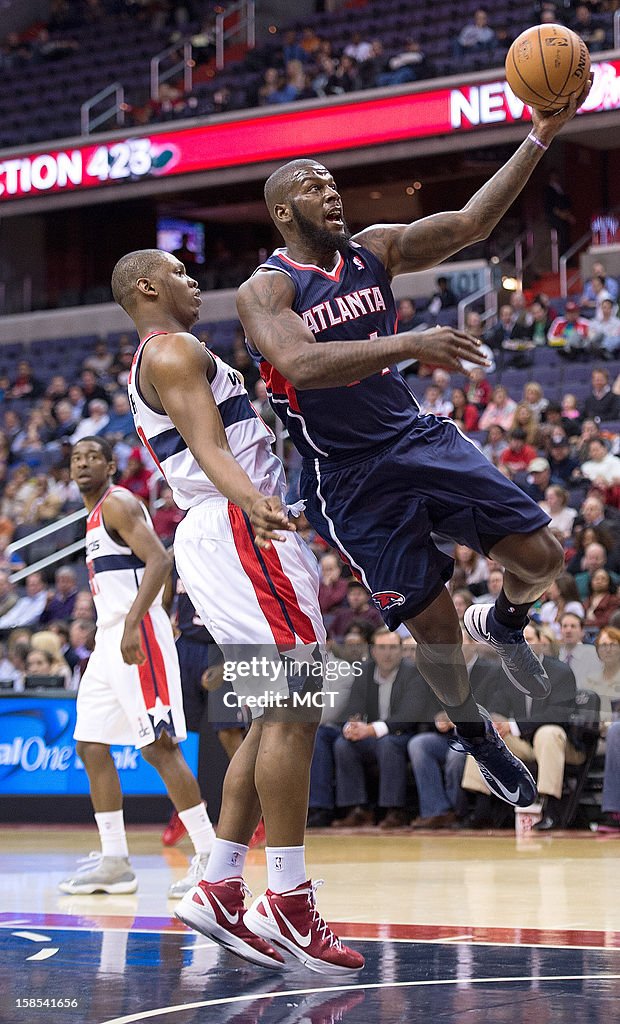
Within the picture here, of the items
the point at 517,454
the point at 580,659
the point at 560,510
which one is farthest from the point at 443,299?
the point at 580,659

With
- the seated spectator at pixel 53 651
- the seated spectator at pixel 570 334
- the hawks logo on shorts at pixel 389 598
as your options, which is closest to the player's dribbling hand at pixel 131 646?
the hawks logo on shorts at pixel 389 598

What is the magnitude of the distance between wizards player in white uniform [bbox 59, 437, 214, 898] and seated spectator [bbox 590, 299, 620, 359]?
8.09 metres

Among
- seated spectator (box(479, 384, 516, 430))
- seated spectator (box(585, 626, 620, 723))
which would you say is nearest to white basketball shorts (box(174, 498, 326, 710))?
seated spectator (box(585, 626, 620, 723))

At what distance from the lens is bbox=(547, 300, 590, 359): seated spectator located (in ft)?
46.5

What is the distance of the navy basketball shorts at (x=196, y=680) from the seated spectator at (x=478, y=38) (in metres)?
11.0

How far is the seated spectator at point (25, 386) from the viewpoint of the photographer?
1930 cm

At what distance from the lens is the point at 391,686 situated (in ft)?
31.2

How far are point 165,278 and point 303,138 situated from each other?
14.7 m

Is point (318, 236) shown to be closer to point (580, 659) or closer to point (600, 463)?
point (580, 659)

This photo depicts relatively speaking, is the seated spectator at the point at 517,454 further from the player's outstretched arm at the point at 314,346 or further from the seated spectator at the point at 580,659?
the player's outstretched arm at the point at 314,346

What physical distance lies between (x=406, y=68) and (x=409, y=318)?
13.4ft

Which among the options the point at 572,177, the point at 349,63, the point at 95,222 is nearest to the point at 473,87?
the point at 349,63

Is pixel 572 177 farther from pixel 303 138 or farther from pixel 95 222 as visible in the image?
pixel 95 222

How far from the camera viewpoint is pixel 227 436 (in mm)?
4605
